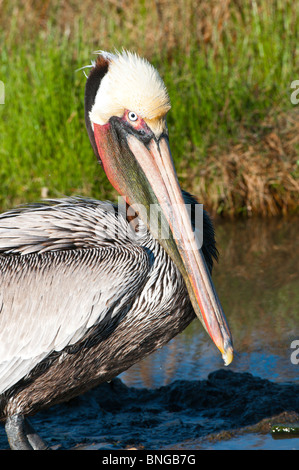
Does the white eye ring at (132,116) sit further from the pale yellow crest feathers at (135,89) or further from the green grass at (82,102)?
the green grass at (82,102)

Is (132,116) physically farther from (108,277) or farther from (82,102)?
(82,102)

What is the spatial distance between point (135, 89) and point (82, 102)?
4768mm

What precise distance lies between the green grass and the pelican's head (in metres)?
4.13

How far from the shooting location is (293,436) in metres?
4.41

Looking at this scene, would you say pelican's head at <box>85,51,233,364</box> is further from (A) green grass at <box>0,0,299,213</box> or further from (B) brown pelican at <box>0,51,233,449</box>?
(A) green grass at <box>0,0,299,213</box>

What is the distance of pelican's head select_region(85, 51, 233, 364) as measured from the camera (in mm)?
3996

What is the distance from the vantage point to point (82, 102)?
346 inches

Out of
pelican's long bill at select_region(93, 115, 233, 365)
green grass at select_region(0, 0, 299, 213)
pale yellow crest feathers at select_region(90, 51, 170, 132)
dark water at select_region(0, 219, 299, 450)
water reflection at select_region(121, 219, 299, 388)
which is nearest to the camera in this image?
pelican's long bill at select_region(93, 115, 233, 365)

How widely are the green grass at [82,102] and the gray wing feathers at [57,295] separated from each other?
4365 mm

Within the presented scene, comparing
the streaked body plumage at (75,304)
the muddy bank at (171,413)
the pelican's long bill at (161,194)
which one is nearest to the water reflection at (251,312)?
the muddy bank at (171,413)

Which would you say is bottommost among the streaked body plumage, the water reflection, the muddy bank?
the muddy bank

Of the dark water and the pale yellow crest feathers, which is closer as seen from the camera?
the pale yellow crest feathers

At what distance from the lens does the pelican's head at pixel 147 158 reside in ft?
13.1

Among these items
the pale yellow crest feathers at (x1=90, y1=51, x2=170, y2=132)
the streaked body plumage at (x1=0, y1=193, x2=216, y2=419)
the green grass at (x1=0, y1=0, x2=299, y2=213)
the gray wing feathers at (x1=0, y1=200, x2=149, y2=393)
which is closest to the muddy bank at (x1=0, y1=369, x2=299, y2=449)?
the streaked body plumage at (x1=0, y1=193, x2=216, y2=419)
